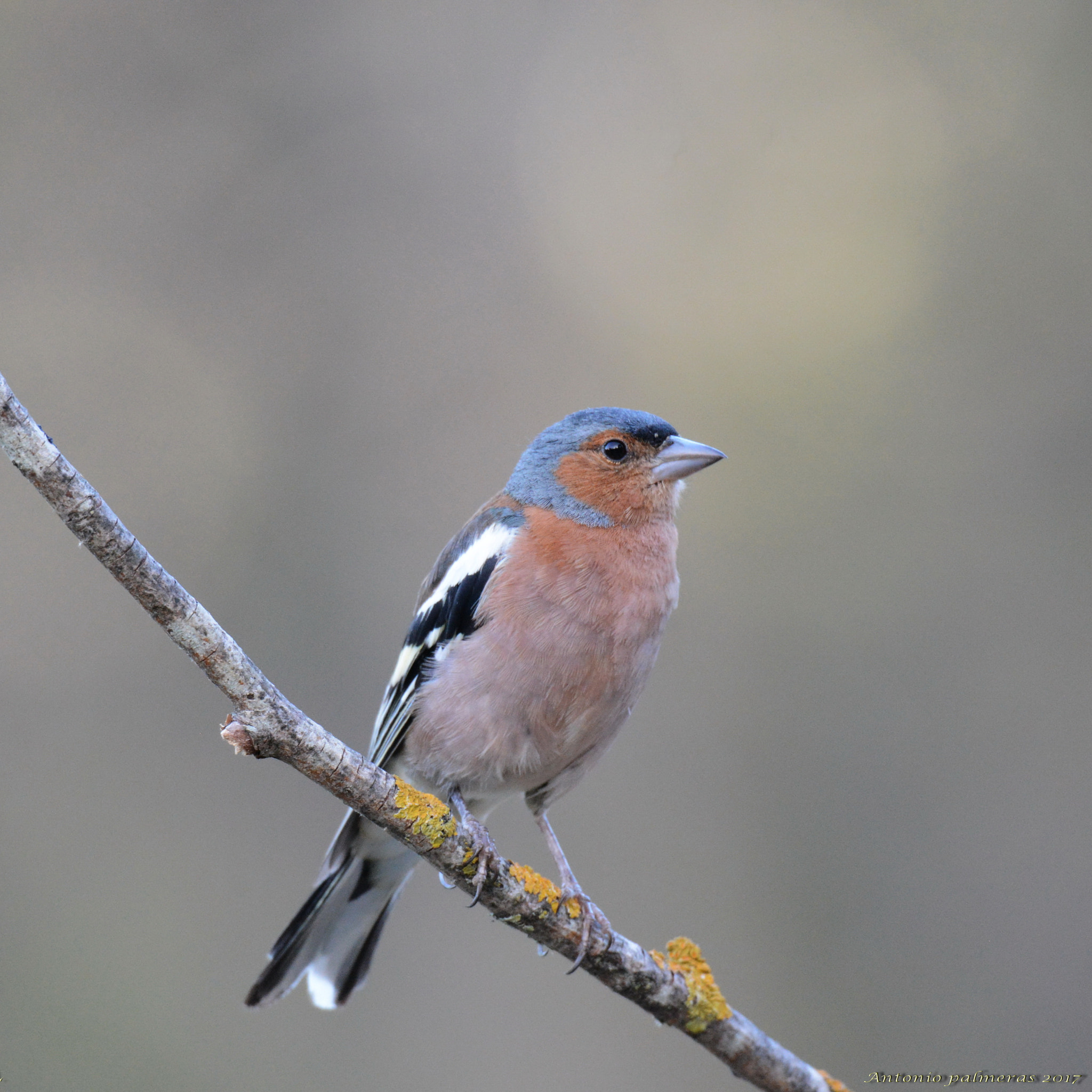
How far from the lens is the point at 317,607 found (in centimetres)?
695

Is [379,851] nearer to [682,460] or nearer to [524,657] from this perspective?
[524,657]

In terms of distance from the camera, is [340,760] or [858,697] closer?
[340,760]

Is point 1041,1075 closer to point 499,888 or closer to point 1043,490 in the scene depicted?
point 1043,490

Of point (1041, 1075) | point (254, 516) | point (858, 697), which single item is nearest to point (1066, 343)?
point (858, 697)

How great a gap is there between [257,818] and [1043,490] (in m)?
5.80

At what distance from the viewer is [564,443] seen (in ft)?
15.2

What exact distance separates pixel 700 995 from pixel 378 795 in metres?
1.45

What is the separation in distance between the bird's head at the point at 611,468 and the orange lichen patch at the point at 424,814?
1498mm

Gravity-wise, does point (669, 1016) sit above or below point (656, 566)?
Result: below

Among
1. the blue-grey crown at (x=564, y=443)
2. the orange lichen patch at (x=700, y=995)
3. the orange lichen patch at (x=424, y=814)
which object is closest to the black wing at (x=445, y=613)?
the blue-grey crown at (x=564, y=443)

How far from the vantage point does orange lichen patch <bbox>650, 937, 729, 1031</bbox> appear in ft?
11.8

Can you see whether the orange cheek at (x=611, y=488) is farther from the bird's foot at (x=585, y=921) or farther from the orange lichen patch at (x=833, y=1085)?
the orange lichen patch at (x=833, y=1085)

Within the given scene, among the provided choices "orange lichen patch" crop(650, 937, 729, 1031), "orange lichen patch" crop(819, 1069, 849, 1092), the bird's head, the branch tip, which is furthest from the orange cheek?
"orange lichen patch" crop(819, 1069, 849, 1092)

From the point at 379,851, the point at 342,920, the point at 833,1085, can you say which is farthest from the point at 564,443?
the point at 833,1085
